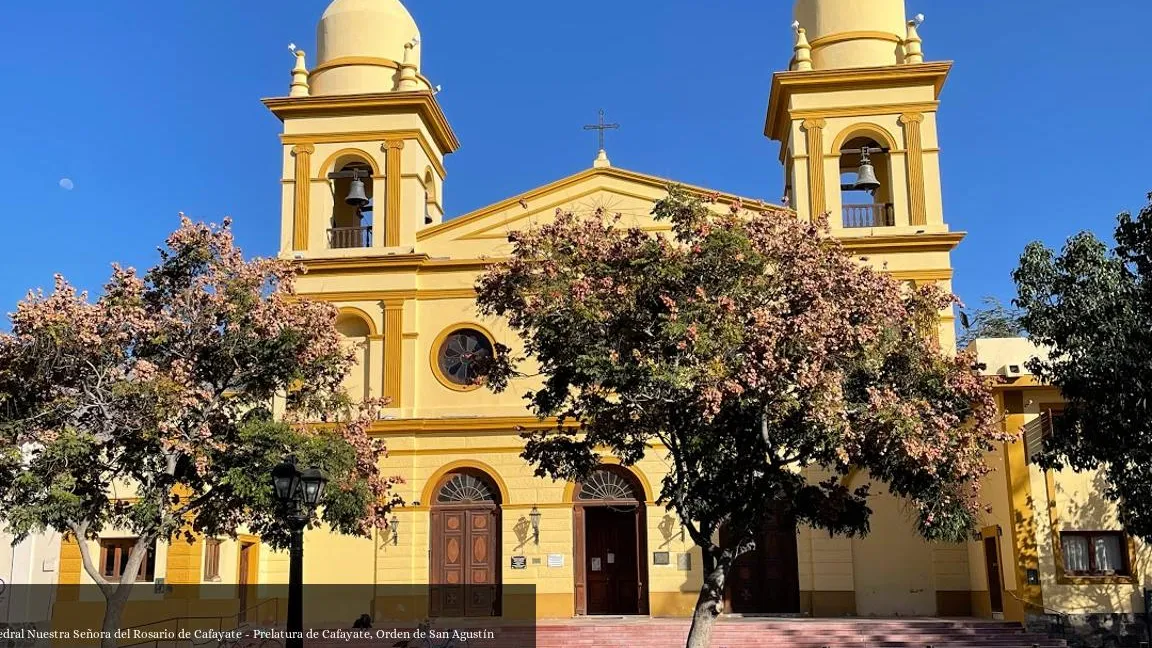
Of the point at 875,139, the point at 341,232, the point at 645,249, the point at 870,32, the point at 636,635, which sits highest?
the point at 870,32

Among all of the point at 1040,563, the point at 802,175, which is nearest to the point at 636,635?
the point at 1040,563

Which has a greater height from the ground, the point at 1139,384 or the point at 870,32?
the point at 870,32

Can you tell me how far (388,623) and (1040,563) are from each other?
12.8 m

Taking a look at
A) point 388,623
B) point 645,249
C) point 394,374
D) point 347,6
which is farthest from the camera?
point 347,6

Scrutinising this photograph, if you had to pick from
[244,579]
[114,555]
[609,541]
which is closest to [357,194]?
[244,579]

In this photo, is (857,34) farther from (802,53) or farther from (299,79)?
(299,79)

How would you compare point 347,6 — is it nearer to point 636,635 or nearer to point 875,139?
point 875,139

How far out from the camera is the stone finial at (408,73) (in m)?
28.3

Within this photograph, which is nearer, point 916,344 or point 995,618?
point 916,344

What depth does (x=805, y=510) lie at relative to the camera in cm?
1606

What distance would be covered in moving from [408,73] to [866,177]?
1089cm

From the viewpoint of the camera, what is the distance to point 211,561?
25.4 meters

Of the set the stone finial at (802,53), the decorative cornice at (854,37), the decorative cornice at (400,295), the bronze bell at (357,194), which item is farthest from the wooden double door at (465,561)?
the decorative cornice at (854,37)

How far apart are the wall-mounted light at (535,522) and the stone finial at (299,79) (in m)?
11.3
